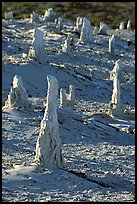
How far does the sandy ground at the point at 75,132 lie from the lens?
44.0 feet

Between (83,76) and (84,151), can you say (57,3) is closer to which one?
(83,76)

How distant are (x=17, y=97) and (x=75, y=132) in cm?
346

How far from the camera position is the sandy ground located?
13.4 meters

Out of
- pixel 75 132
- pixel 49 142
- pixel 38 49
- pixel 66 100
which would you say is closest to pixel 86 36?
pixel 38 49

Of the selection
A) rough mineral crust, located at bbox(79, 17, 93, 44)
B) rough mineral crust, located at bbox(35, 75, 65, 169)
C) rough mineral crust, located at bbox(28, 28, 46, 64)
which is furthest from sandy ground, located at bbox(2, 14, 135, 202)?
rough mineral crust, located at bbox(79, 17, 93, 44)

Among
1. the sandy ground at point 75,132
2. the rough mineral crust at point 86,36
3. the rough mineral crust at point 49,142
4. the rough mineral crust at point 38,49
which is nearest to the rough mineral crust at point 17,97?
the sandy ground at point 75,132

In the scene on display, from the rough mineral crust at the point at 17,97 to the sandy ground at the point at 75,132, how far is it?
578 millimetres

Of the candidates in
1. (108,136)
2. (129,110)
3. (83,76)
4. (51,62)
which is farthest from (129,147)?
(51,62)

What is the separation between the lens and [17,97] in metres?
22.4

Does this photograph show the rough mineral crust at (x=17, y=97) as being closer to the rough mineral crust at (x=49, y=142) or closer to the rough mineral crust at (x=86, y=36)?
the rough mineral crust at (x=49, y=142)

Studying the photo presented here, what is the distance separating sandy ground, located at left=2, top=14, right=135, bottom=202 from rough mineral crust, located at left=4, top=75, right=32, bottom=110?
0.58 metres

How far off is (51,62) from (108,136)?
1481cm

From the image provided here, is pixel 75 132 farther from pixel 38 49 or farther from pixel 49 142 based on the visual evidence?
pixel 38 49

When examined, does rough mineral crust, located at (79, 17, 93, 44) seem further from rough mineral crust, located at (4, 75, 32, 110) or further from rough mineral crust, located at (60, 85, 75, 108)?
rough mineral crust, located at (4, 75, 32, 110)
